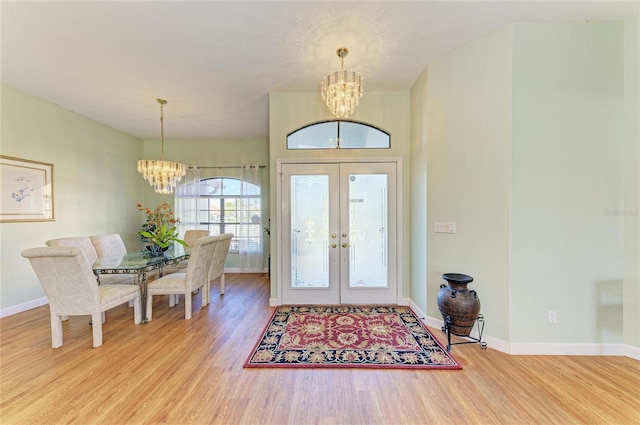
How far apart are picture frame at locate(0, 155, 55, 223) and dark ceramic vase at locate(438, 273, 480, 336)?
18.8 feet

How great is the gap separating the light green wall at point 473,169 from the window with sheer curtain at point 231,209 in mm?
4166

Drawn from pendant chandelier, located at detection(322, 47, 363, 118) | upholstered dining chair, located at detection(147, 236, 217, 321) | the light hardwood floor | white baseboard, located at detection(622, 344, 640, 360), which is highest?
pendant chandelier, located at detection(322, 47, 363, 118)

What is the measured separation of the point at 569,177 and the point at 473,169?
82 cm

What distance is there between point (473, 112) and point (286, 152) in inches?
95.3

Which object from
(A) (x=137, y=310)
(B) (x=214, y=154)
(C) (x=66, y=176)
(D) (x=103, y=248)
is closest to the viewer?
(A) (x=137, y=310)

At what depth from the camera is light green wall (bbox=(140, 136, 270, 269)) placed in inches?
244

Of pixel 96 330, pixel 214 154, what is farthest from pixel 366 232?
pixel 214 154

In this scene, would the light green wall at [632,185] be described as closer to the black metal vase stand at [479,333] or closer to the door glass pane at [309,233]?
the black metal vase stand at [479,333]

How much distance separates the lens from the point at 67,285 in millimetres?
2621

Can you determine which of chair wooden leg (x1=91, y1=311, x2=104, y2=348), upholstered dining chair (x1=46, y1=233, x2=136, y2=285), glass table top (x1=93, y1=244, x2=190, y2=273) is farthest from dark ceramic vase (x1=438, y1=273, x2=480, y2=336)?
upholstered dining chair (x1=46, y1=233, x2=136, y2=285)

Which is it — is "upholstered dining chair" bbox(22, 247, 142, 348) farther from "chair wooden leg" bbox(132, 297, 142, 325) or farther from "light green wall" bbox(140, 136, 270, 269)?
"light green wall" bbox(140, 136, 270, 269)

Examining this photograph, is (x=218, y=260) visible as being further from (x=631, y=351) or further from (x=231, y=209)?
(x=631, y=351)

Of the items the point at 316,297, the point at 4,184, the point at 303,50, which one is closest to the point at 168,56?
the point at 303,50

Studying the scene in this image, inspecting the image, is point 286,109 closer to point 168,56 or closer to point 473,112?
point 168,56
